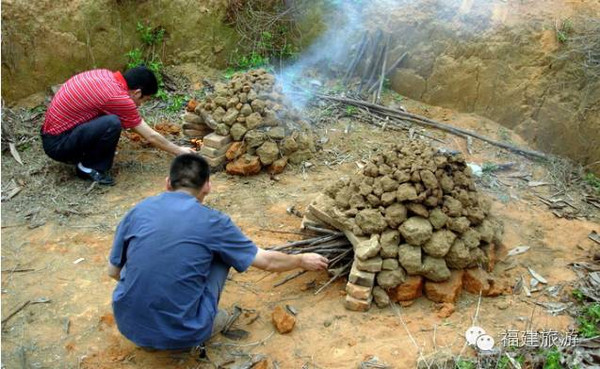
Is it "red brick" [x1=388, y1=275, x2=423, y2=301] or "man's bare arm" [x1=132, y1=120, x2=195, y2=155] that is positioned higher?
"man's bare arm" [x1=132, y1=120, x2=195, y2=155]

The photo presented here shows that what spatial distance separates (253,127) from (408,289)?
9.13ft

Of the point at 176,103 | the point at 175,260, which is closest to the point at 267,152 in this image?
the point at 176,103

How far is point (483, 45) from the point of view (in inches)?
277

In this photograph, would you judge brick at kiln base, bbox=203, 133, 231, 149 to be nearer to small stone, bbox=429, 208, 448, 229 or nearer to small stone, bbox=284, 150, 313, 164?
small stone, bbox=284, 150, 313, 164

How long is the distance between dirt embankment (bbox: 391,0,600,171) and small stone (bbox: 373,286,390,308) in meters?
3.72

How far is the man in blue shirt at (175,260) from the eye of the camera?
322cm

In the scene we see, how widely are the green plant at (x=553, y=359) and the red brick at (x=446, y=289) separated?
77cm

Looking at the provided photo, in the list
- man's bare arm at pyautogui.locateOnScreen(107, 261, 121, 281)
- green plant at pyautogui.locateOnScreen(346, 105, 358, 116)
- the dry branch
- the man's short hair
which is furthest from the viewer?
green plant at pyautogui.locateOnScreen(346, 105, 358, 116)

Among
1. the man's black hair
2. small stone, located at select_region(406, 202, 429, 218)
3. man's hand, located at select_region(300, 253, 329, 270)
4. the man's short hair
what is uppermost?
the man's short hair

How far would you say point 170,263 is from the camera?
321cm

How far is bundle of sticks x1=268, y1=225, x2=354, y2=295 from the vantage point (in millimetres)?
4438

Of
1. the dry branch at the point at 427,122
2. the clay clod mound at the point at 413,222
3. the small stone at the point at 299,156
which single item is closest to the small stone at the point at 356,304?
the clay clod mound at the point at 413,222

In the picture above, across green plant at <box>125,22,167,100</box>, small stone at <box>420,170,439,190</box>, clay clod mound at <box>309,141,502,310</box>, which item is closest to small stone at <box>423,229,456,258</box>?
clay clod mound at <box>309,141,502,310</box>

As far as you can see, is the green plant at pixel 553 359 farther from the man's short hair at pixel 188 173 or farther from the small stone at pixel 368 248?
the man's short hair at pixel 188 173
